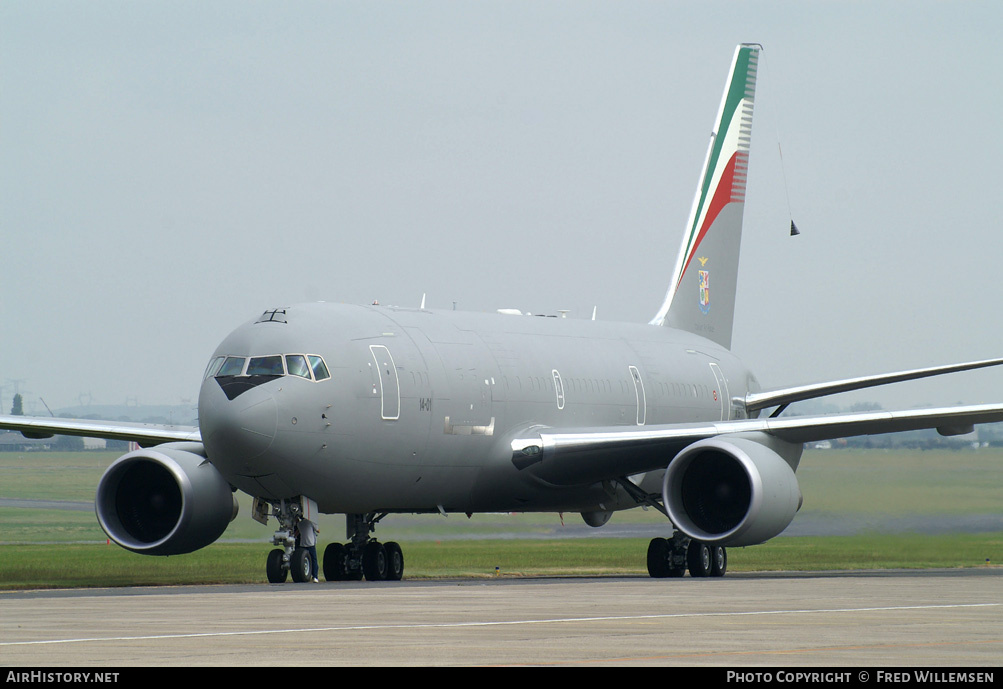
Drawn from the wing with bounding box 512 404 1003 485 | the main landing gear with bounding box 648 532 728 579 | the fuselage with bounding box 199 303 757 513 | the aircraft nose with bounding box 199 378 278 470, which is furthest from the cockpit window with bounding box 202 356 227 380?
the main landing gear with bounding box 648 532 728 579

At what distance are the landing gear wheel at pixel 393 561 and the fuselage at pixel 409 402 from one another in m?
0.70

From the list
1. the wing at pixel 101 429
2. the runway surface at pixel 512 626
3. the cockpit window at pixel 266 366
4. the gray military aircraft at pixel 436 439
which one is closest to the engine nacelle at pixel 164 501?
the gray military aircraft at pixel 436 439

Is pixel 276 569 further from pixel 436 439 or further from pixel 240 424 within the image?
pixel 436 439

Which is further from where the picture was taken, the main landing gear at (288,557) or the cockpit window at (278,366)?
the main landing gear at (288,557)

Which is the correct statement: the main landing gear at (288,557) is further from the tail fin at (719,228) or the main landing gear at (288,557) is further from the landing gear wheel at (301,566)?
the tail fin at (719,228)

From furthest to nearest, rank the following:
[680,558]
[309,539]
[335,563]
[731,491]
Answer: [680,558]
[335,563]
[731,491]
[309,539]

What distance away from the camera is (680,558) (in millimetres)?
26906

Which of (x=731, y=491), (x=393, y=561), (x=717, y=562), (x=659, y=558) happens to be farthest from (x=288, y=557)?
(x=717, y=562)

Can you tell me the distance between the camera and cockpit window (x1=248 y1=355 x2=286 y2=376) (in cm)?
2214

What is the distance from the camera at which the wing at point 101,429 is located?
25422 mm

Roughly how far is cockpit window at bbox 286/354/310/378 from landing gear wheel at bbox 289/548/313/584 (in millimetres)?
2385

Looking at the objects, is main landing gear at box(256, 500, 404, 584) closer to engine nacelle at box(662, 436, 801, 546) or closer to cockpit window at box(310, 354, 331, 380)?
cockpit window at box(310, 354, 331, 380)

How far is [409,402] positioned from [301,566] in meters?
2.85
